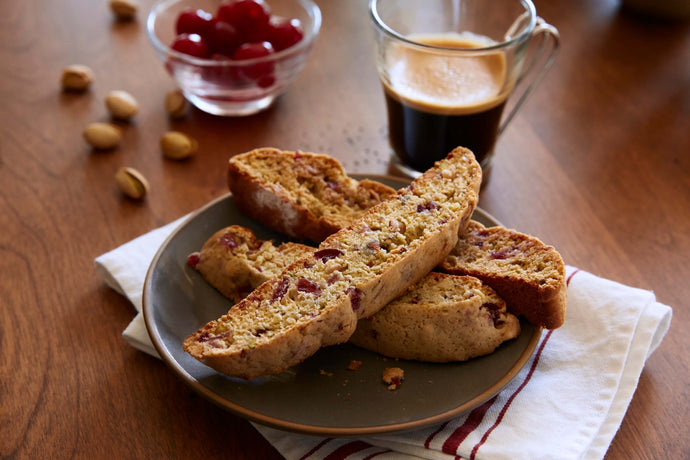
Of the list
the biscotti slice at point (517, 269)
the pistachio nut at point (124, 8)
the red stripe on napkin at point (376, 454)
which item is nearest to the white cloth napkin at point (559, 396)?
the red stripe on napkin at point (376, 454)

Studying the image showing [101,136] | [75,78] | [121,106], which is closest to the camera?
[101,136]

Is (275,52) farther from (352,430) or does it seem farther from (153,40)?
(352,430)

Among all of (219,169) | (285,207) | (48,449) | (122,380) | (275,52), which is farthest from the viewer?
(275,52)

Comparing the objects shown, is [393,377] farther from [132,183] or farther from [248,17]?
[248,17]

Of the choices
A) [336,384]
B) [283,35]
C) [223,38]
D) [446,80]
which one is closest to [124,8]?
[223,38]

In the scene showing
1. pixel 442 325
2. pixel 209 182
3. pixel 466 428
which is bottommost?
pixel 209 182

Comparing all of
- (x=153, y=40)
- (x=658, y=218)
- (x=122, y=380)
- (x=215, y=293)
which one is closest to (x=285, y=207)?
(x=215, y=293)
